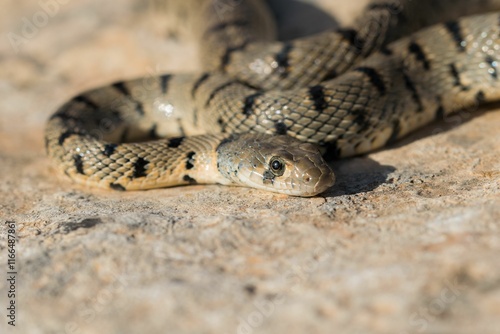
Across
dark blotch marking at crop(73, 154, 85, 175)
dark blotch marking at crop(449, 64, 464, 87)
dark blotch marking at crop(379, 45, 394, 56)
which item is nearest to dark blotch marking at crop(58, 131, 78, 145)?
dark blotch marking at crop(73, 154, 85, 175)

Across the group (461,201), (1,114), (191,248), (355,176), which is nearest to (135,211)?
(191,248)

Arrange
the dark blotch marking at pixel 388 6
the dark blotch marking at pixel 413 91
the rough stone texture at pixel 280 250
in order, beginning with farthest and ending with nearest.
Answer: the dark blotch marking at pixel 388 6 → the dark blotch marking at pixel 413 91 → the rough stone texture at pixel 280 250

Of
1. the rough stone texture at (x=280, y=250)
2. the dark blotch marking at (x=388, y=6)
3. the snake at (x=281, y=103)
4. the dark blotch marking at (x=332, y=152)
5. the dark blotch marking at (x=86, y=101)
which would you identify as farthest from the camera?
the dark blotch marking at (x=388, y=6)

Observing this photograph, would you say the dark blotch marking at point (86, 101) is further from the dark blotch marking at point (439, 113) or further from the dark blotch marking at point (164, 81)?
the dark blotch marking at point (439, 113)

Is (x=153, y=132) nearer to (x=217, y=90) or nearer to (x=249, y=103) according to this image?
(x=217, y=90)

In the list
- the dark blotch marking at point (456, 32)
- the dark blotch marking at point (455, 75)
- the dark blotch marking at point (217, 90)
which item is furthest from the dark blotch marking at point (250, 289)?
the dark blotch marking at point (456, 32)

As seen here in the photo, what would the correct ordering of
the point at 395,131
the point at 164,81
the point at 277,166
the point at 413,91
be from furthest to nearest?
the point at 164,81
the point at 413,91
the point at 395,131
the point at 277,166

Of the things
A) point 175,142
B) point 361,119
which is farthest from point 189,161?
point 361,119

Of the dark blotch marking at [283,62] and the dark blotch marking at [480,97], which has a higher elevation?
the dark blotch marking at [283,62]
